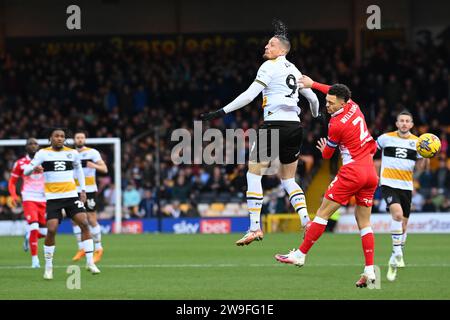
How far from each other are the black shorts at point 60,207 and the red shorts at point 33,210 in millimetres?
2896

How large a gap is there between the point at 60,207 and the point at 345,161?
5.34m

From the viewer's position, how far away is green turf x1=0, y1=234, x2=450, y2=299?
1416 centimetres

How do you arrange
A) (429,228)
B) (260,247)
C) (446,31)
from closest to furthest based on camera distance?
(260,247) → (429,228) → (446,31)

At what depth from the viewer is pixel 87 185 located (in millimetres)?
20719

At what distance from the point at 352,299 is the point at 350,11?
2782 centimetres

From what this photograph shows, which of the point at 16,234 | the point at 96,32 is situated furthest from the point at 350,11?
the point at 16,234

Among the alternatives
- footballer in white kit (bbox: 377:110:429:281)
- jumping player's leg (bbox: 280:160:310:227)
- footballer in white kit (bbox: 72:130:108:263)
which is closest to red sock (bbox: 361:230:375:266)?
jumping player's leg (bbox: 280:160:310:227)

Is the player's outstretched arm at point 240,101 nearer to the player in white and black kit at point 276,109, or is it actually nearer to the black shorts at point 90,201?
the player in white and black kit at point 276,109

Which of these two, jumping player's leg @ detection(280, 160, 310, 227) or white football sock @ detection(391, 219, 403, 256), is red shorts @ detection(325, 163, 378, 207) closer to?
jumping player's leg @ detection(280, 160, 310, 227)

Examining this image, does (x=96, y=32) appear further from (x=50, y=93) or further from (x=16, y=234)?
(x=16, y=234)

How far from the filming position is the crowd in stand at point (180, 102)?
31.1 m

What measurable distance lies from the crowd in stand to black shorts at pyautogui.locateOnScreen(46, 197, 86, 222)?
44.3ft

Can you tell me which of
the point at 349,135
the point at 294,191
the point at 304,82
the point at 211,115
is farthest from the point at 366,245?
the point at 211,115

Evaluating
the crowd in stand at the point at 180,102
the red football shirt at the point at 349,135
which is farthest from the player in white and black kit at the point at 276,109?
the crowd in stand at the point at 180,102
